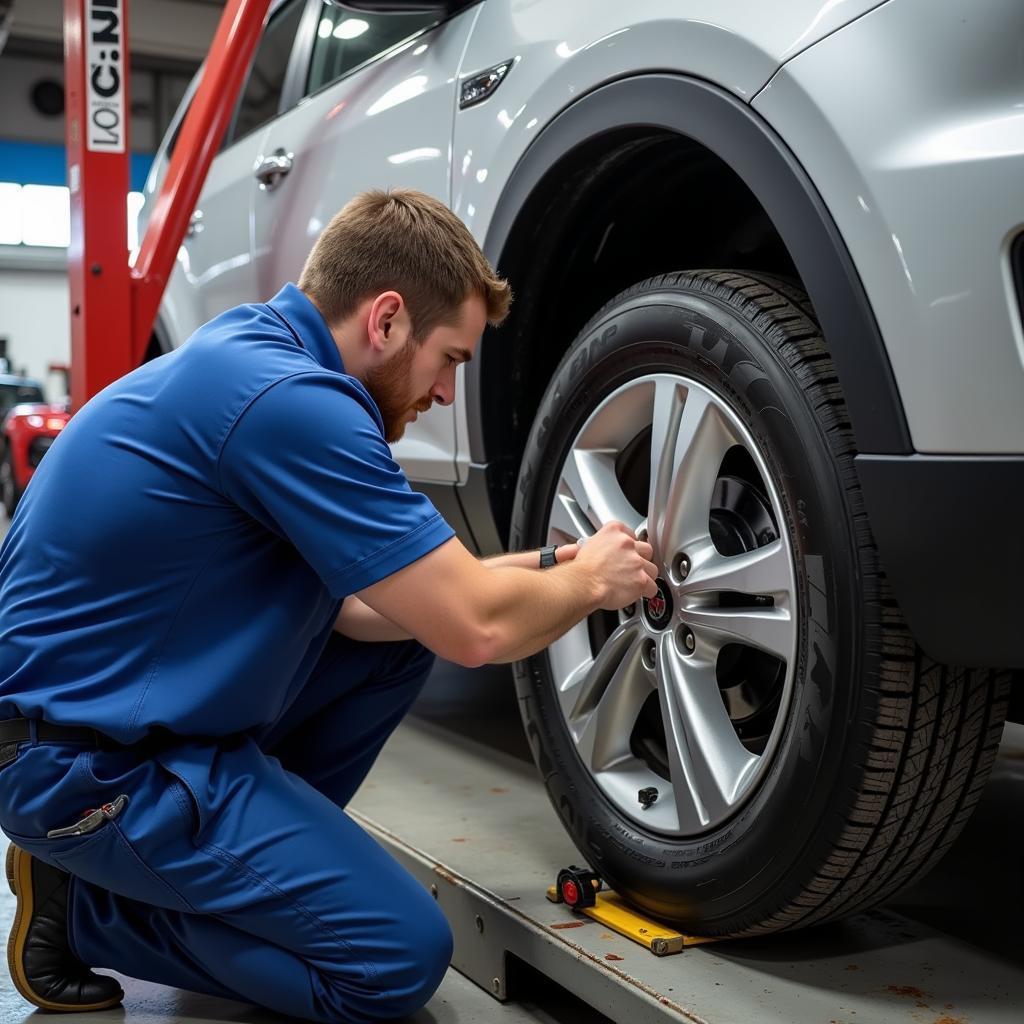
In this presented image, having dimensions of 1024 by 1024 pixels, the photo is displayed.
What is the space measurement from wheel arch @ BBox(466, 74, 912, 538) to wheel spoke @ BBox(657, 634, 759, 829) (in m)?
0.37

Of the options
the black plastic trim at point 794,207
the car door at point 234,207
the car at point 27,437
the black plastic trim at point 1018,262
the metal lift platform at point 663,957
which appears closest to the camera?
the black plastic trim at point 1018,262

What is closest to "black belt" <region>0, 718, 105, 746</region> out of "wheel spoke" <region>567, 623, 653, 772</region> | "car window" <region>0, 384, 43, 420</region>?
"wheel spoke" <region>567, 623, 653, 772</region>

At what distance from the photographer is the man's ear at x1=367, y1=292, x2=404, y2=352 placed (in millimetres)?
1462

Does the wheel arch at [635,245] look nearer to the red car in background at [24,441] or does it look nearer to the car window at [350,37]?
the car window at [350,37]

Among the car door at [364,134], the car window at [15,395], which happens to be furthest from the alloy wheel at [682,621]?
the car window at [15,395]

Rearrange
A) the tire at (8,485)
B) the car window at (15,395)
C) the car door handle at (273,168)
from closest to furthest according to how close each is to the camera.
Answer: the car door handle at (273,168) → the tire at (8,485) → the car window at (15,395)

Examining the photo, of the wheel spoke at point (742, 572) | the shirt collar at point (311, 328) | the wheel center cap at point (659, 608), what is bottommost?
the wheel center cap at point (659, 608)

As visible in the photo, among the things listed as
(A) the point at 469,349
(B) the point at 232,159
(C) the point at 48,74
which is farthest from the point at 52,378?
(A) the point at 469,349

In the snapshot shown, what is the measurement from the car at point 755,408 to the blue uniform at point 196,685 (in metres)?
0.33

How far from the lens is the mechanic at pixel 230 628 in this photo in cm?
137

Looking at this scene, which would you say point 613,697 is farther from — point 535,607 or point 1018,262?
point 1018,262

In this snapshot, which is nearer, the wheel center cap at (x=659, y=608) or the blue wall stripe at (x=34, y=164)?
the wheel center cap at (x=659, y=608)

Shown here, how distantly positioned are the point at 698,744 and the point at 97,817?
0.68 meters

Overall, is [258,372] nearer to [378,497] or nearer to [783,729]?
[378,497]
